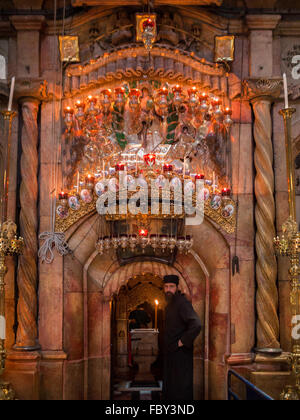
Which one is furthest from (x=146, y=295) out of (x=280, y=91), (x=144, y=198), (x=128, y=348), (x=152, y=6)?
(x=152, y=6)

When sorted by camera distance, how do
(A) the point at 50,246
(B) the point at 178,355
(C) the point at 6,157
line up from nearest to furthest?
(B) the point at 178,355
(C) the point at 6,157
(A) the point at 50,246

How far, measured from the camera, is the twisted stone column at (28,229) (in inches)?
349

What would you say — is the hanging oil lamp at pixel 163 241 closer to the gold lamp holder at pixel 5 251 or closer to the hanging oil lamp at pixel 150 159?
the hanging oil lamp at pixel 150 159

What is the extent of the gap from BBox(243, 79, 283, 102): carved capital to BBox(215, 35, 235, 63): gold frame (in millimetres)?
620

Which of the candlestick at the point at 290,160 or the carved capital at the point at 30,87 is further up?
the carved capital at the point at 30,87

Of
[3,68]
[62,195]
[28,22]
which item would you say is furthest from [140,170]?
[28,22]

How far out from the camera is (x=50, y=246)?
30.0 ft

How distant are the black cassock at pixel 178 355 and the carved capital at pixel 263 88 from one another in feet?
12.2

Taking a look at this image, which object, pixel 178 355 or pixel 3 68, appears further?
pixel 3 68

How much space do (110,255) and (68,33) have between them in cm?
393

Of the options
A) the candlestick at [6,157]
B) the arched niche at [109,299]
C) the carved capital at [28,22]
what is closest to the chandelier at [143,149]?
the arched niche at [109,299]

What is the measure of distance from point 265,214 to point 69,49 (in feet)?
14.4

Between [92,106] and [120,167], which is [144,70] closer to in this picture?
[92,106]
